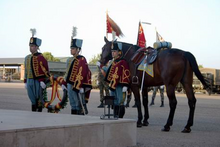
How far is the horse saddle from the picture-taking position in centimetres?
1018

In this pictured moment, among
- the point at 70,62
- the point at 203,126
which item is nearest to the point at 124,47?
the point at 70,62

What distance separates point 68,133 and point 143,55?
5.13 meters

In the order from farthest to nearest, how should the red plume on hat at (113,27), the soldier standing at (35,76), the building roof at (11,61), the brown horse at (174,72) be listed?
the building roof at (11,61)
the red plume on hat at (113,27)
the soldier standing at (35,76)
the brown horse at (174,72)

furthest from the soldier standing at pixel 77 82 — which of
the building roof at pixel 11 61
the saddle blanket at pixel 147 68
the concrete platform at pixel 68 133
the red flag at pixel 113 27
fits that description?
the building roof at pixel 11 61

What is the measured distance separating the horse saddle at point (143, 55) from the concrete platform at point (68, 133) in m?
3.55

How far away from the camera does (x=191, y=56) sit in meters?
9.62

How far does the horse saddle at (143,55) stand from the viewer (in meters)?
10.2

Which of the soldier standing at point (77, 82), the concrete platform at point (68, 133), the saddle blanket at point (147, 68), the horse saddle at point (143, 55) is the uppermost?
the horse saddle at point (143, 55)

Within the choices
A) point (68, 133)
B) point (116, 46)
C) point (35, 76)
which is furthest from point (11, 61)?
point (68, 133)

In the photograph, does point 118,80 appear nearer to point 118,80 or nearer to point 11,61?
point 118,80

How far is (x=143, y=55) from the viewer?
414 inches

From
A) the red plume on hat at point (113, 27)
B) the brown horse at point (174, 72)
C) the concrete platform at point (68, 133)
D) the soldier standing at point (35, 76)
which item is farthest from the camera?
the red plume on hat at point (113, 27)

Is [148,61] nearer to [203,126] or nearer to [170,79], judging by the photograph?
[170,79]

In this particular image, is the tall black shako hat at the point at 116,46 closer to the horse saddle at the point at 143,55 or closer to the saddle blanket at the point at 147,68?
the horse saddle at the point at 143,55
